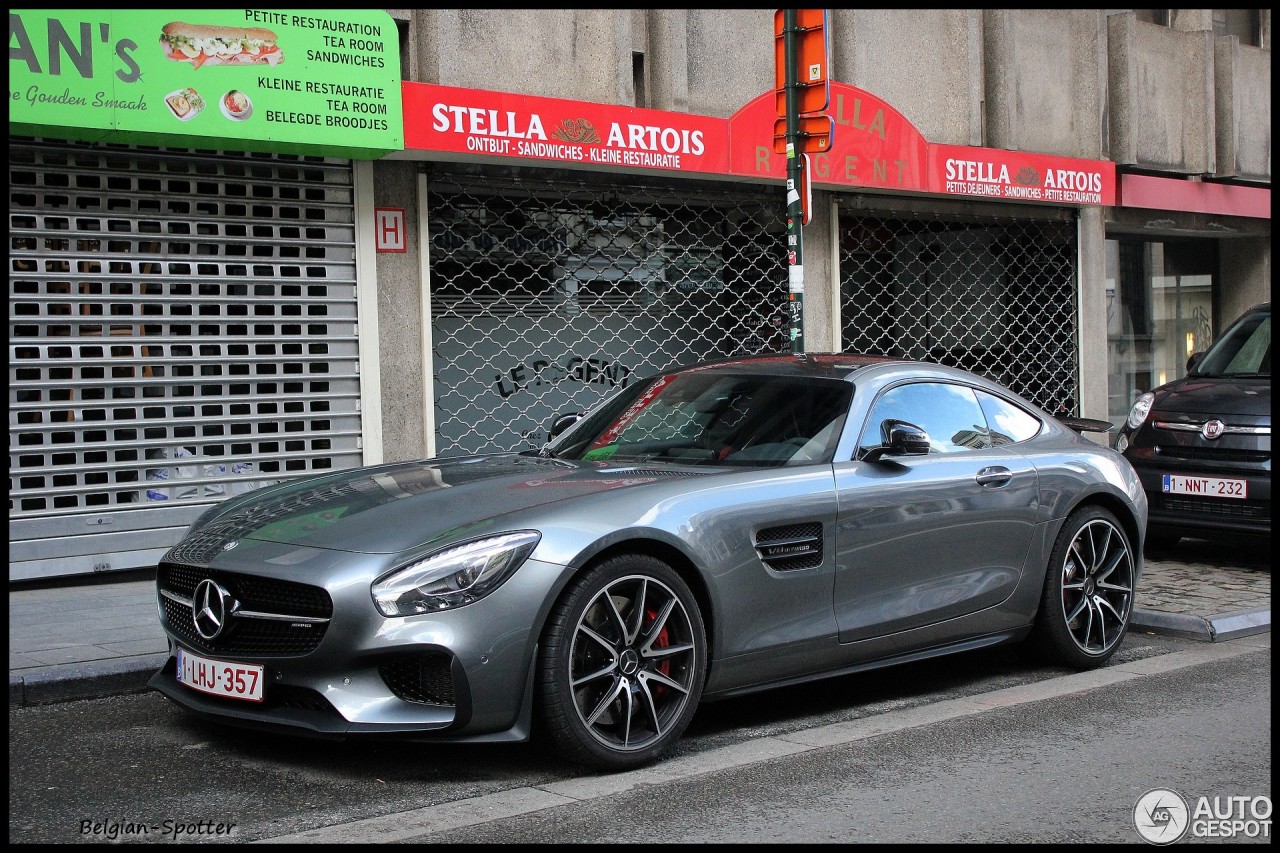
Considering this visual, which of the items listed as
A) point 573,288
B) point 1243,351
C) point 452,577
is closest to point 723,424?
point 452,577

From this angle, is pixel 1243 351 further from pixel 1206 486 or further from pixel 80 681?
pixel 80 681

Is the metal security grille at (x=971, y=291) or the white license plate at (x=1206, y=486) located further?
the metal security grille at (x=971, y=291)

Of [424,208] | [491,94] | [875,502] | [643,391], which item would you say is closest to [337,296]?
[424,208]

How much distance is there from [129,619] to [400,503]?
3.38 meters

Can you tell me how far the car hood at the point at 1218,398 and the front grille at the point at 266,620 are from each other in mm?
7089

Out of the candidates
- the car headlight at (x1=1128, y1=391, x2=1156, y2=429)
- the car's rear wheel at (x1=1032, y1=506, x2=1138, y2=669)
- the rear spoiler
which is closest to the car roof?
the car's rear wheel at (x1=1032, y1=506, x2=1138, y2=669)

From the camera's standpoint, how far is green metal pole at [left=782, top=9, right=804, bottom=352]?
28.8 ft

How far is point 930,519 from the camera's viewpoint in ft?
19.0

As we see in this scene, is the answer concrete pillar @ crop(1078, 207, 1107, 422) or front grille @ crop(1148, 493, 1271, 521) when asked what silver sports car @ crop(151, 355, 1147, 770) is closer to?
front grille @ crop(1148, 493, 1271, 521)

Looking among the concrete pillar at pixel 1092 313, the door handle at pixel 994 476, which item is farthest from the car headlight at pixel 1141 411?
the concrete pillar at pixel 1092 313

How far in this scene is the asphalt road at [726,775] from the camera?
414cm

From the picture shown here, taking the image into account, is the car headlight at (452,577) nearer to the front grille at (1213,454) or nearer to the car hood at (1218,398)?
the front grille at (1213,454)

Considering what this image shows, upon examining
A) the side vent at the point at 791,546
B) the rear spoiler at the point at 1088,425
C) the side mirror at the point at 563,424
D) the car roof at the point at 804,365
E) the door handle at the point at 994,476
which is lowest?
the side vent at the point at 791,546

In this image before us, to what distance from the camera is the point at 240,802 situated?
4398mm
